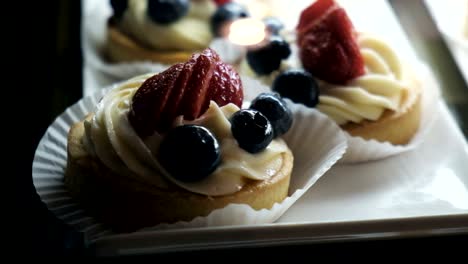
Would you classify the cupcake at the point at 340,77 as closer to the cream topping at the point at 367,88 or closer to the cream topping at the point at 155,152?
the cream topping at the point at 367,88

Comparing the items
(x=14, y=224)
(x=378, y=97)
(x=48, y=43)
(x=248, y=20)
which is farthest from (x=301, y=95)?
(x=48, y=43)

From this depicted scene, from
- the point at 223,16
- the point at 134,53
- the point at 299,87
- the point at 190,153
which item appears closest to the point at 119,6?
the point at 134,53

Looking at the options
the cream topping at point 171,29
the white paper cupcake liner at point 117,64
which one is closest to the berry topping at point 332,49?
the white paper cupcake liner at point 117,64

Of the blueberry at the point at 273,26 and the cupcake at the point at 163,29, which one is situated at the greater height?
the cupcake at the point at 163,29

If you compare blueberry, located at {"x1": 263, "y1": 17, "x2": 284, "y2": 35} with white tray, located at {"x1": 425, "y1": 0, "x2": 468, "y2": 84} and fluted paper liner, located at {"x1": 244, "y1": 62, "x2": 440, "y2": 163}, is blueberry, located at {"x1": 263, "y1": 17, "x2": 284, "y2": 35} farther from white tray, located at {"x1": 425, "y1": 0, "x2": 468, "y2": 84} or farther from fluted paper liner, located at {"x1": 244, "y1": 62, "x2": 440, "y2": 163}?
white tray, located at {"x1": 425, "y1": 0, "x2": 468, "y2": 84}

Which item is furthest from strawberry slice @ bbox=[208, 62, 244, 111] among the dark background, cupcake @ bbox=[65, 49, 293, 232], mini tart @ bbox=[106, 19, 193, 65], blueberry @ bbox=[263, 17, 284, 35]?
mini tart @ bbox=[106, 19, 193, 65]
